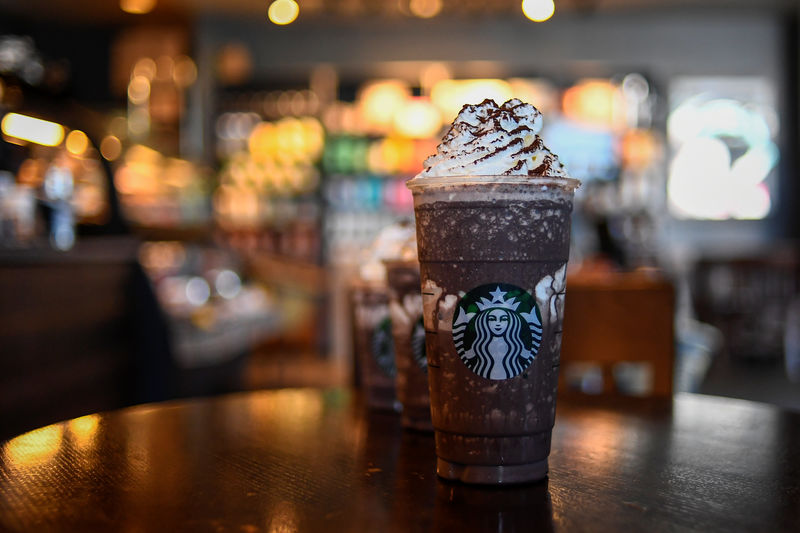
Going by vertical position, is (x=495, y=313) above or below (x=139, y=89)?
below

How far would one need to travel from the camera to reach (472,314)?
2.36 feet

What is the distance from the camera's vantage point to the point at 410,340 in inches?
37.7

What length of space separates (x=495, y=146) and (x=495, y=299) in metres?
0.14

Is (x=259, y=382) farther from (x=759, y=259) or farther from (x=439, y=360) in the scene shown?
(x=439, y=360)

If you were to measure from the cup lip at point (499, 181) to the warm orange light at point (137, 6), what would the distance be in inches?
302

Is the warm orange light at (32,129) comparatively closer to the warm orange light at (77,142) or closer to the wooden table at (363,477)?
the warm orange light at (77,142)

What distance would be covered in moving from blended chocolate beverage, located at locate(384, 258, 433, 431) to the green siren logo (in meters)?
0.22

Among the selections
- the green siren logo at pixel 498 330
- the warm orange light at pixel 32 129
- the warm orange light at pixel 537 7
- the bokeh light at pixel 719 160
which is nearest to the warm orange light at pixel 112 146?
the warm orange light at pixel 32 129

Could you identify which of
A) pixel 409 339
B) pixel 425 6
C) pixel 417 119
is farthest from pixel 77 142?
pixel 417 119

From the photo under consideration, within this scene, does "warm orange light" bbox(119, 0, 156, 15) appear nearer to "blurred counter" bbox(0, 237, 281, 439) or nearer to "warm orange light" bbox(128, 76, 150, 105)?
"warm orange light" bbox(128, 76, 150, 105)

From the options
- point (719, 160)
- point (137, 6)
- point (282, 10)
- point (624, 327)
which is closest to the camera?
point (624, 327)

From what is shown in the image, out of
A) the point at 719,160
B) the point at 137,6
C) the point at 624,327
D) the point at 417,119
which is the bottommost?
the point at 624,327

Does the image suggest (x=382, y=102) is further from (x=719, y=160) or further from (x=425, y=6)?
(x=719, y=160)

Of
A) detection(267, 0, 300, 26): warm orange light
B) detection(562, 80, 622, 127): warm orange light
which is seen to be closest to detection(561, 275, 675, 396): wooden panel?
detection(267, 0, 300, 26): warm orange light
